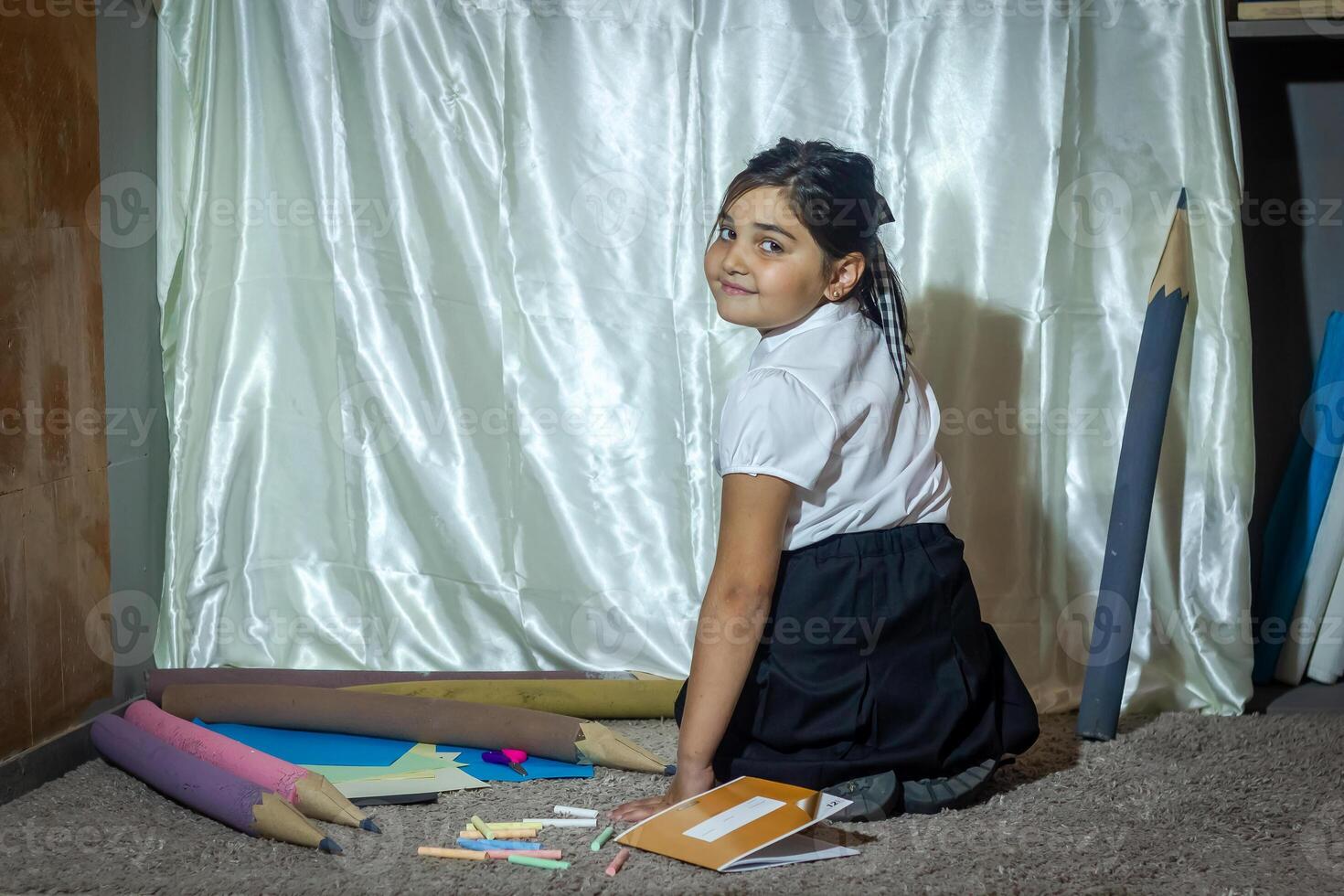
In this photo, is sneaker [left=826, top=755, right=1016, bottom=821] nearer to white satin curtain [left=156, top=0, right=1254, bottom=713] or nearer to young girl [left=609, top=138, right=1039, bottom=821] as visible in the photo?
young girl [left=609, top=138, right=1039, bottom=821]

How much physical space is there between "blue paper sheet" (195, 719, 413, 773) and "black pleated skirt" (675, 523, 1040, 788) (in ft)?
1.63

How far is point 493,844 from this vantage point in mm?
1379

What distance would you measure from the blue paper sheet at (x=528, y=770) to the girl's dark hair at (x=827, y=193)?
2.31 feet

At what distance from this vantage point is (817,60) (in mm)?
1959

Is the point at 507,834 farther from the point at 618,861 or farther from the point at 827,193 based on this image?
the point at 827,193

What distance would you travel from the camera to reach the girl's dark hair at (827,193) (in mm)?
1468

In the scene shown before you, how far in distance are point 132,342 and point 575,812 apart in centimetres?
107

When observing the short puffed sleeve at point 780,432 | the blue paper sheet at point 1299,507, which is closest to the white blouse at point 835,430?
the short puffed sleeve at point 780,432

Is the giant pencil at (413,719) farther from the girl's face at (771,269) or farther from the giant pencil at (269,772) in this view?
the girl's face at (771,269)

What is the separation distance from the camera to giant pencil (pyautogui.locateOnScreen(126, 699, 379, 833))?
141 centimetres

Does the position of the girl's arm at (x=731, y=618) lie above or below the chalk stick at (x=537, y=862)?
above

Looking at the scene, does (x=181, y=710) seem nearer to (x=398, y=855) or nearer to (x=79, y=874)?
(x=79, y=874)

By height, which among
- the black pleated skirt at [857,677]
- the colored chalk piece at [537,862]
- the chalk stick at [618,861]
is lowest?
the colored chalk piece at [537,862]

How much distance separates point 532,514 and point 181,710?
613 millimetres
